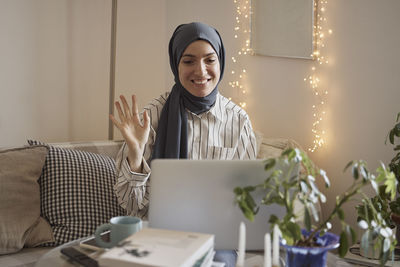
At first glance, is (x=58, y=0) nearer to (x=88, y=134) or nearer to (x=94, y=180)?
(x=88, y=134)

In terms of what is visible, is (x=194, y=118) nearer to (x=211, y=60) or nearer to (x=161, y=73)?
A: (x=211, y=60)

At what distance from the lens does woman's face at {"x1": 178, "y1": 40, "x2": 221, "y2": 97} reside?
186cm

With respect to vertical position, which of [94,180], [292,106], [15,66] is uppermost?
[15,66]

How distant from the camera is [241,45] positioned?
3051 millimetres

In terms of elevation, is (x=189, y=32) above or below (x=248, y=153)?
above

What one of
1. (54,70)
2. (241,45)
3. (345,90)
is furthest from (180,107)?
(54,70)

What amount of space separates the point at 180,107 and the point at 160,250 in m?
1.09

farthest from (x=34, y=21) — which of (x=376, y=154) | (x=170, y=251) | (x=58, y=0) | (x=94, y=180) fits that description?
(x=170, y=251)

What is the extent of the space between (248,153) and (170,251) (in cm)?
115

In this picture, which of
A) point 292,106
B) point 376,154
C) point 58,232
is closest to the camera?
point 58,232

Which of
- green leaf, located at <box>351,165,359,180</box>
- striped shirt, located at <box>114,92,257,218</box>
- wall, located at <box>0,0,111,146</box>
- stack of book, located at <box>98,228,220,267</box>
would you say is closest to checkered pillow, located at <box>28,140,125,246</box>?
striped shirt, located at <box>114,92,257,218</box>

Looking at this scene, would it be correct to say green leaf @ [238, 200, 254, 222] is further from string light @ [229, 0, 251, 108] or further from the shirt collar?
string light @ [229, 0, 251, 108]

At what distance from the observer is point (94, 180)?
2264 millimetres

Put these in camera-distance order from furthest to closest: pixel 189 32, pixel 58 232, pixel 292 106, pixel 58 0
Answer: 1. pixel 58 0
2. pixel 292 106
3. pixel 58 232
4. pixel 189 32
